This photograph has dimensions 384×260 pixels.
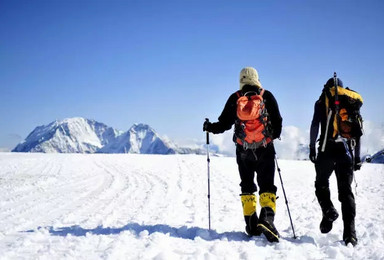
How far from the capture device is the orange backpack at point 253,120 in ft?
17.8

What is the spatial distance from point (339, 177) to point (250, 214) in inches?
62.6

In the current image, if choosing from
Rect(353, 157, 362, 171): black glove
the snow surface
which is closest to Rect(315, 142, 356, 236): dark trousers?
Rect(353, 157, 362, 171): black glove

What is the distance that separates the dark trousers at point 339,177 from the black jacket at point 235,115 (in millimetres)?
877

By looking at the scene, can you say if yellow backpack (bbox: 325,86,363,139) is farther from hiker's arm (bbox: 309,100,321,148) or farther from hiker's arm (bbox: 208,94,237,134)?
hiker's arm (bbox: 208,94,237,134)

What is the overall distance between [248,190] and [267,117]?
1312 millimetres

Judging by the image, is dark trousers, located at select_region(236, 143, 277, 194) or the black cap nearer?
the black cap

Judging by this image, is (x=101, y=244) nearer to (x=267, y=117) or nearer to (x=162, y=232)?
(x=162, y=232)

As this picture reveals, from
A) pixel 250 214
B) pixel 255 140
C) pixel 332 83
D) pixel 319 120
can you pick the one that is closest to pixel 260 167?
pixel 255 140

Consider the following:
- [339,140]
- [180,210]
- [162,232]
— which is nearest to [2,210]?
[180,210]

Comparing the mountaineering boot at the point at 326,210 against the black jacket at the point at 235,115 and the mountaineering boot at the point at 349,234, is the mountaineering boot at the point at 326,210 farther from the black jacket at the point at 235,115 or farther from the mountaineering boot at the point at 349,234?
the black jacket at the point at 235,115

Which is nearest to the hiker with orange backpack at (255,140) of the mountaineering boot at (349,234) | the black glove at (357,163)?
the mountaineering boot at (349,234)

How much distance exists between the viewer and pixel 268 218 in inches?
207

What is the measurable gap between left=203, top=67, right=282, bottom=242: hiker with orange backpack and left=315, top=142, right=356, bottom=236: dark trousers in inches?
31.2

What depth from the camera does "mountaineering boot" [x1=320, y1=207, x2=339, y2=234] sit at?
5328 millimetres
